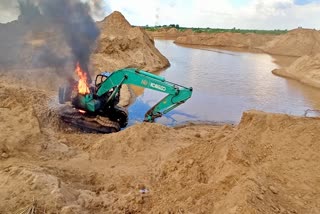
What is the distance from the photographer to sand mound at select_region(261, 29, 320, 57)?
179ft

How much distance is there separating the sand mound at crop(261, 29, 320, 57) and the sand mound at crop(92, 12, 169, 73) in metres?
30.8

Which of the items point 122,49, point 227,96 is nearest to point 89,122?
point 227,96

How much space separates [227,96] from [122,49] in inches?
500

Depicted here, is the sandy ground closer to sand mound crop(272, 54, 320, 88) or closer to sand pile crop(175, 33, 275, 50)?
sand mound crop(272, 54, 320, 88)

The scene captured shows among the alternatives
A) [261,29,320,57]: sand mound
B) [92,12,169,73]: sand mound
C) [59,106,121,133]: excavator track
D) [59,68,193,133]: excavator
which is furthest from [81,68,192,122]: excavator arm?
[261,29,320,57]: sand mound

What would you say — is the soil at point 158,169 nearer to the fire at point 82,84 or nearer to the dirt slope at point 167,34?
the fire at point 82,84

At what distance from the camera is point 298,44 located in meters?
56.1

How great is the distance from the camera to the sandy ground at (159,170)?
20.1 ft

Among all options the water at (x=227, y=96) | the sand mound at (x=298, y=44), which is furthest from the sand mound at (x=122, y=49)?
the sand mound at (x=298, y=44)

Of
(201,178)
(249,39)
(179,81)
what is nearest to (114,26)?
(179,81)

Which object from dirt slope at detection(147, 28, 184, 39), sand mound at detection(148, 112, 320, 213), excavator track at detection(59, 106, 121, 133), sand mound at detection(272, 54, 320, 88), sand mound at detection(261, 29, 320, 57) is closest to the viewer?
sand mound at detection(148, 112, 320, 213)

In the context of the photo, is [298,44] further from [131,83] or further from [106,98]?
[106,98]

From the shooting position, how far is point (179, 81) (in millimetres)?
25688

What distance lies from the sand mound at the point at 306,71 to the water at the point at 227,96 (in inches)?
36.5
